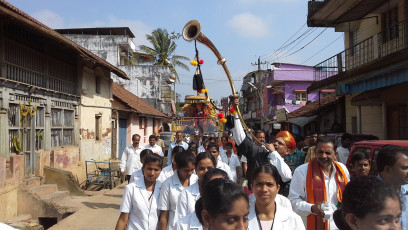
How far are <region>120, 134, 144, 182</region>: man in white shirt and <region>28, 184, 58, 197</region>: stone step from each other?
99.8 inches

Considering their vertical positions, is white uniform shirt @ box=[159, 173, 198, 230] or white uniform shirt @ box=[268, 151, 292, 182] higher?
white uniform shirt @ box=[268, 151, 292, 182]

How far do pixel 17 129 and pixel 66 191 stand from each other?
243 centimetres

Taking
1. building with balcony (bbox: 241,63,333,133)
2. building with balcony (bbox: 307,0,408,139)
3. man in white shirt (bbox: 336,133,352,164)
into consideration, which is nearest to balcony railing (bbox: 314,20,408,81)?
building with balcony (bbox: 307,0,408,139)

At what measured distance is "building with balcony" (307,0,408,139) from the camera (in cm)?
1061

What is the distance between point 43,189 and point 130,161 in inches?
124

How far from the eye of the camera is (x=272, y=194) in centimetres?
306

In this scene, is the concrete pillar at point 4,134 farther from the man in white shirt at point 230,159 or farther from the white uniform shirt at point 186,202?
the white uniform shirt at point 186,202

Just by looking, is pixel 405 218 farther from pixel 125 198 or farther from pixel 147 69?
pixel 147 69

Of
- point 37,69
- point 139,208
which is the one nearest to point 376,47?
point 37,69

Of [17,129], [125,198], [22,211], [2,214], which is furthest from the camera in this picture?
[17,129]

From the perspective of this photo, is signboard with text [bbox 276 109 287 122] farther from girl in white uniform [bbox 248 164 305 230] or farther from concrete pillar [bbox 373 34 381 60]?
girl in white uniform [bbox 248 164 305 230]

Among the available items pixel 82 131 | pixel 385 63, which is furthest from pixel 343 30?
pixel 82 131

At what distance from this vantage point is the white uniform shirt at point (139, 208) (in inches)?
161

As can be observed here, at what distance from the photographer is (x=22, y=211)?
9.32 metres
